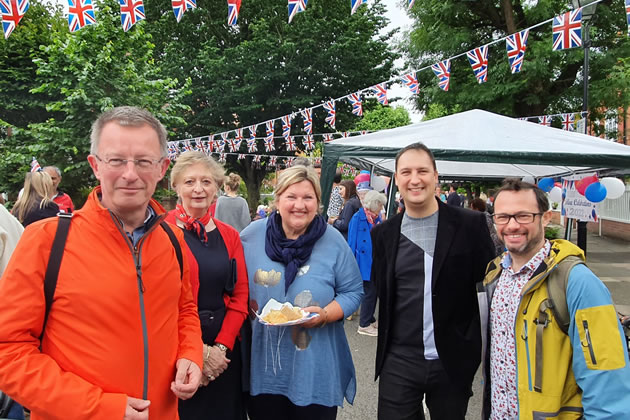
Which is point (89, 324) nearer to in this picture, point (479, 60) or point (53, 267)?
point (53, 267)

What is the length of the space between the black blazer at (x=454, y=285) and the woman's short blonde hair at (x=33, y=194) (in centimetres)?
399

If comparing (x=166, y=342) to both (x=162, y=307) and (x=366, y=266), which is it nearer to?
(x=162, y=307)

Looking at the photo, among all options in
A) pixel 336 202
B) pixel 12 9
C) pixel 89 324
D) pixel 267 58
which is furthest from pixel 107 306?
pixel 267 58

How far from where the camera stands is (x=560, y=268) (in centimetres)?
168

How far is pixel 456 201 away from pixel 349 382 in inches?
518

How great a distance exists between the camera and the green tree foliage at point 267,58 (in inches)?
701

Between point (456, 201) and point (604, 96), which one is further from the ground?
point (604, 96)

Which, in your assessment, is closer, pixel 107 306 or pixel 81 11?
pixel 107 306

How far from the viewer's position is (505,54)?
45.3 feet

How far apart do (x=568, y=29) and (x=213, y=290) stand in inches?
290

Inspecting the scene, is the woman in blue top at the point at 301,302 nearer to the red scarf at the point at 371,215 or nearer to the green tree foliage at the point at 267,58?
the red scarf at the point at 371,215

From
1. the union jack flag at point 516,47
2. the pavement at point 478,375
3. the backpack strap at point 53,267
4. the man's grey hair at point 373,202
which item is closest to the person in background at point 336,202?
the man's grey hair at point 373,202

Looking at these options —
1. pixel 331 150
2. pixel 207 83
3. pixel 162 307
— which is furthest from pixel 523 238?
pixel 207 83

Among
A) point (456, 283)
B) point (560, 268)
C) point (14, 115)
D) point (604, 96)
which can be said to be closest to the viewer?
point (560, 268)
